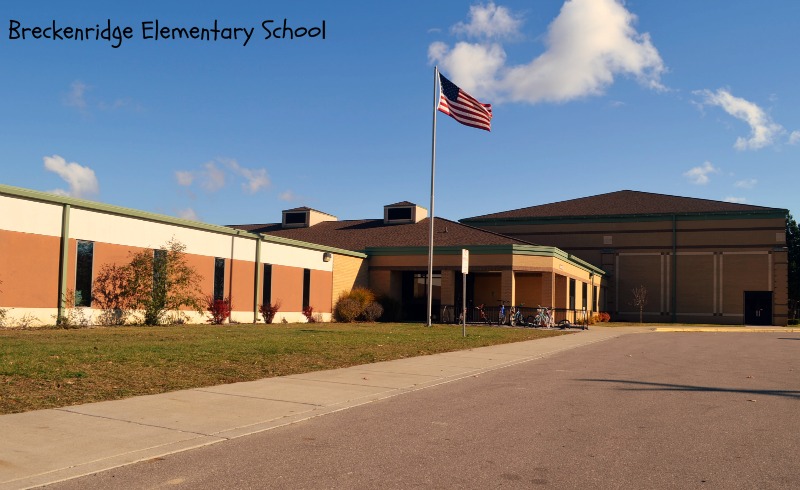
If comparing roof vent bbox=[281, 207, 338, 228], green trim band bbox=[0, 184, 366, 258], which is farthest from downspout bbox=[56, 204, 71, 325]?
roof vent bbox=[281, 207, 338, 228]

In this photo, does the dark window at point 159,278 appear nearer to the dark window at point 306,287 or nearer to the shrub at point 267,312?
the shrub at point 267,312

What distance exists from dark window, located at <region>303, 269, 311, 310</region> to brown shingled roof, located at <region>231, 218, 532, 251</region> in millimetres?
7751

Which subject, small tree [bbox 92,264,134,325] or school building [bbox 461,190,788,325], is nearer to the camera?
small tree [bbox 92,264,134,325]

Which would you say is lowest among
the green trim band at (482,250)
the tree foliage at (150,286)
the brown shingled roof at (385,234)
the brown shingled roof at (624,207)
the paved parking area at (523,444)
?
the paved parking area at (523,444)

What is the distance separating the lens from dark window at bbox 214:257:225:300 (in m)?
31.0

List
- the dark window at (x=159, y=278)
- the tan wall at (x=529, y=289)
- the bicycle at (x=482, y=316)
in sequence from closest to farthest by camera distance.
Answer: the dark window at (x=159, y=278) → the bicycle at (x=482, y=316) → the tan wall at (x=529, y=289)

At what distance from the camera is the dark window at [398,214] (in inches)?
2050

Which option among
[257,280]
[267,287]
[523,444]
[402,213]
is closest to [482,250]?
[402,213]

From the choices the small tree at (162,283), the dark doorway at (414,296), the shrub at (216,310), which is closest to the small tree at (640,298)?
the dark doorway at (414,296)

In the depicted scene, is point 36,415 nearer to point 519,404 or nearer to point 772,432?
point 519,404

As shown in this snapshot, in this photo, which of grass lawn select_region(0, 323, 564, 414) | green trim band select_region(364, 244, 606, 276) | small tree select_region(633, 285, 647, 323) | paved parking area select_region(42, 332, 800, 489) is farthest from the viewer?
small tree select_region(633, 285, 647, 323)

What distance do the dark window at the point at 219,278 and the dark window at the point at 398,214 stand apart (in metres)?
22.3

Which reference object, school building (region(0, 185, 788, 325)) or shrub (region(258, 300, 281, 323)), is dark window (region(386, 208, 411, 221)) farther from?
shrub (region(258, 300, 281, 323))

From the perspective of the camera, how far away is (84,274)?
24719 millimetres
